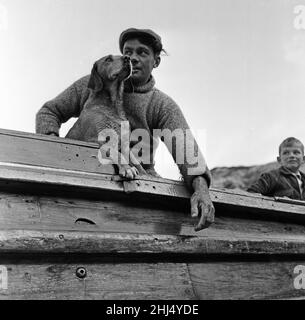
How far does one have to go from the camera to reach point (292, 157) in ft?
18.9

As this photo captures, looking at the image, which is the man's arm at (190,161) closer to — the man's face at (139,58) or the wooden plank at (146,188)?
the wooden plank at (146,188)

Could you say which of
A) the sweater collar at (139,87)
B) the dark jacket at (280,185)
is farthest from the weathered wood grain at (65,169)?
the dark jacket at (280,185)

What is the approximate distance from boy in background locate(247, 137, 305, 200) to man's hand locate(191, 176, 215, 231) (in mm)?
1464

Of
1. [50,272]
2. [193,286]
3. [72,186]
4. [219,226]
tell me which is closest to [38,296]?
[50,272]

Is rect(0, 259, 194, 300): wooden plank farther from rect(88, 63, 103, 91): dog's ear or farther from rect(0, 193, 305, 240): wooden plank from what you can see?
rect(88, 63, 103, 91): dog's ear

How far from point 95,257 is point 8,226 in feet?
1.53

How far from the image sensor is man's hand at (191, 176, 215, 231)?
12.9 ft

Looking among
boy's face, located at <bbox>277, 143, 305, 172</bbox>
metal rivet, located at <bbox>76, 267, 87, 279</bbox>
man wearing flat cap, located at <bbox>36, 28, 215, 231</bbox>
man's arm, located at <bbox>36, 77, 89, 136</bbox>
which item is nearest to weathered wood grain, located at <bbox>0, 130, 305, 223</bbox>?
man wearing flat cap, located at <bbox>36, 28, 215, 231</bbox>

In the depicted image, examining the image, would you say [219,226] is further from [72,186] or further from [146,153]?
[72,186]

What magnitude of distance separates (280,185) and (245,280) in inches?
66.9

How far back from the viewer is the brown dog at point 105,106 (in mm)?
4145

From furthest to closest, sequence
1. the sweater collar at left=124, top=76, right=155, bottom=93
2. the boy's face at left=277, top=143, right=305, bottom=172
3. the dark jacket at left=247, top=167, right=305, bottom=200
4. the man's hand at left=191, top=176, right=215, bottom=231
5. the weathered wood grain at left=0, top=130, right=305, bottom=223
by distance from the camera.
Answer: the boy's face at left=277, top=143, right=305, bottom=172
the dark jacket at left=247, top=167, right=305, bottom=200
the sweater collar at left=124, top=76, right=155, bottom=93
the man's hand at left=191, top=176, right=215, bottom=231
the weathered wood grain at left=0, top=130, right=305, bottom=223

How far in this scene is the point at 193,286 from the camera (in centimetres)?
382

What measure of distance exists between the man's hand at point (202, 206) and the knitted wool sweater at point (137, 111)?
38cm
